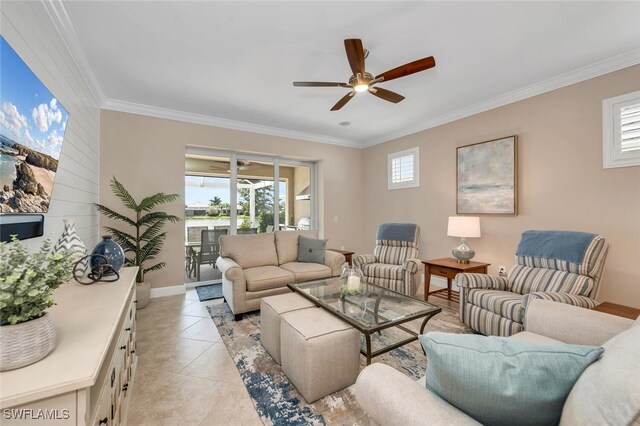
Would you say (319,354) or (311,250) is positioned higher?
(311,250)

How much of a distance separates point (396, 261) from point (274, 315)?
233 centimetres

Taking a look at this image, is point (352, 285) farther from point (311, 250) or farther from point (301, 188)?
point (301, 188)

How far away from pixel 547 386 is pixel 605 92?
351cm

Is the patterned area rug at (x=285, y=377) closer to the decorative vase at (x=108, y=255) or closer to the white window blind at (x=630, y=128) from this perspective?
the decorative vase at (x=108, y=255)

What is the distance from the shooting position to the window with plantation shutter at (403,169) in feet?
15.6

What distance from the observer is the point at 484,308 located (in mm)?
2500

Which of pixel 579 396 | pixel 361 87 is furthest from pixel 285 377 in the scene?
pixel 361 87

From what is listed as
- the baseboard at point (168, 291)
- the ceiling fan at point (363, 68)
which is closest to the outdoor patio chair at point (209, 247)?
the baseboard at point (168, 291)

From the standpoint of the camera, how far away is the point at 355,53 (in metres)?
2.09

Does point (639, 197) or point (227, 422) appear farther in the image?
point (639, 197)

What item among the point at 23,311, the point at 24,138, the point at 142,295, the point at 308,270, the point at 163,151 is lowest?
the point at 142,295

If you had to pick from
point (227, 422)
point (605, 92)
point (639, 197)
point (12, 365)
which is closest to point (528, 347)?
point (12, 365)

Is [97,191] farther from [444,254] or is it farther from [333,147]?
[444,254]

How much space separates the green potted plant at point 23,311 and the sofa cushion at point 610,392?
154cm
